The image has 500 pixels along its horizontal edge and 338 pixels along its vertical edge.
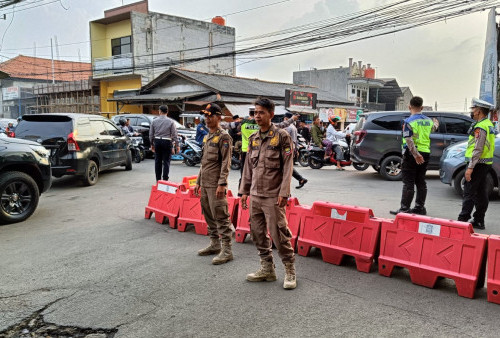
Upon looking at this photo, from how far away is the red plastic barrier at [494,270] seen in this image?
3.31 m

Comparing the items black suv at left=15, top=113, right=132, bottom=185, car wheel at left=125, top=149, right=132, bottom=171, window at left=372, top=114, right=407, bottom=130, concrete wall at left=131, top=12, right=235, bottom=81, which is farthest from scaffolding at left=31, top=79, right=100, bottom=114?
window at left=372, top=114, right=407, bottom=130

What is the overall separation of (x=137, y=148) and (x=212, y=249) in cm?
1093

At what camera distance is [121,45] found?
1222 inches

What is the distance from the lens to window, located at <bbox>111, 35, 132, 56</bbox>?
30.5m

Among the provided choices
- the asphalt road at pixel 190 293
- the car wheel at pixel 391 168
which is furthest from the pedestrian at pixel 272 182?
the car wheel at pixel 391 168

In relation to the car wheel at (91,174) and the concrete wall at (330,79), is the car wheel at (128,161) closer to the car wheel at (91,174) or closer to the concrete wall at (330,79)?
the car wheel at (91,174)

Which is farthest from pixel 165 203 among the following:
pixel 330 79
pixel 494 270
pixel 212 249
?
pixel 330 79

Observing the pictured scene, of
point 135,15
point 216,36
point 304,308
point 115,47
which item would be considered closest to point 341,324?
point 304,308

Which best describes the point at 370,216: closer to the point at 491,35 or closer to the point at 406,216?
the point at 406,216

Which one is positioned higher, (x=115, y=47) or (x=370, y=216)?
(x=115, y=47)

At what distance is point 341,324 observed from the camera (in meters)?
2.99

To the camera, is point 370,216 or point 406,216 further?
point 370,216

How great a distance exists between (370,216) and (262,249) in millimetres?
1268

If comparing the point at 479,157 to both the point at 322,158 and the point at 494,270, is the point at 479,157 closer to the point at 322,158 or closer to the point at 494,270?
the point at 494,270
